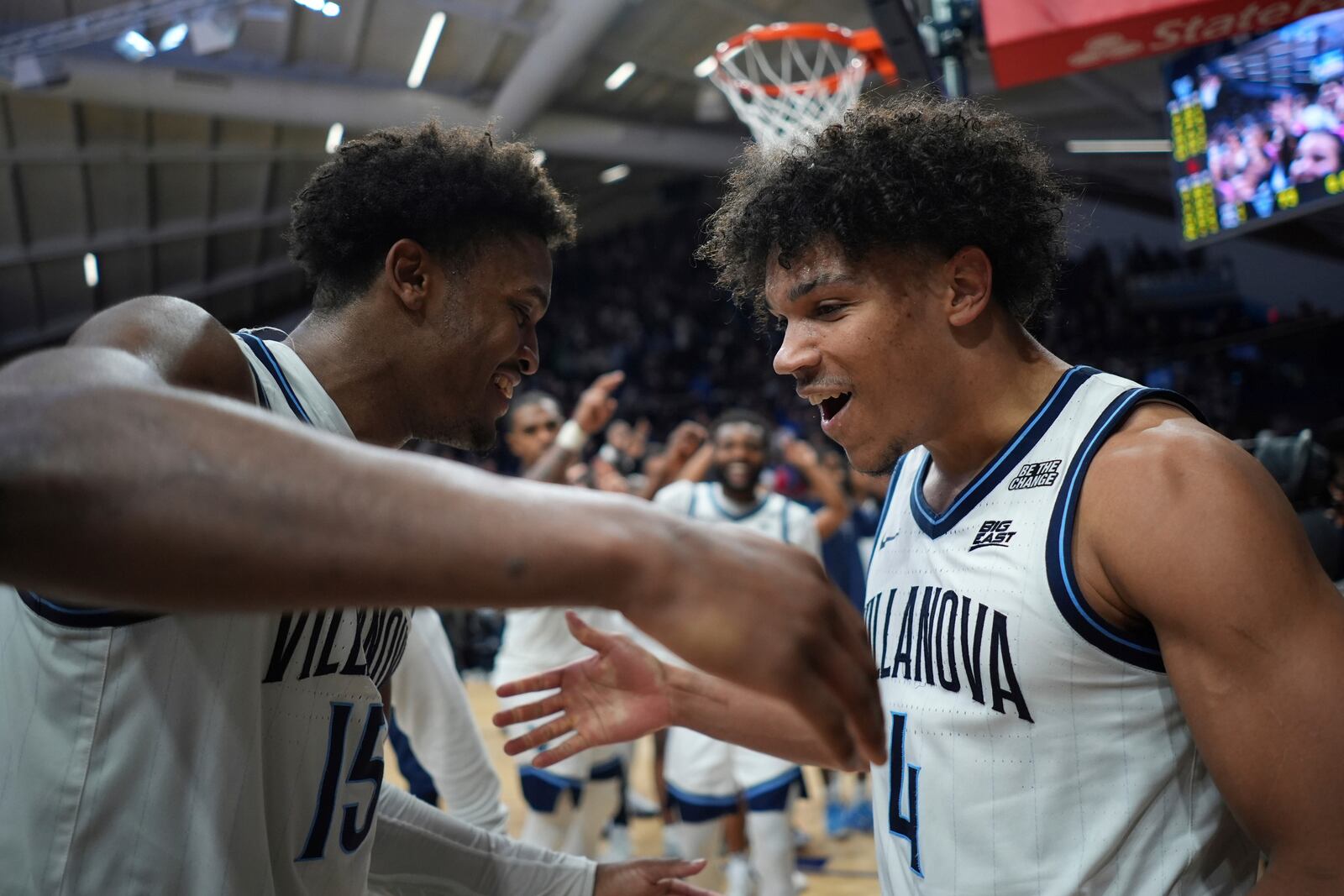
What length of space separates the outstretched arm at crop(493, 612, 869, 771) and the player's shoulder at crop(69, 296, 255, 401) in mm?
822

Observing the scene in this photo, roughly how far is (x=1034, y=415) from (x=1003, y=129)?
61 cm

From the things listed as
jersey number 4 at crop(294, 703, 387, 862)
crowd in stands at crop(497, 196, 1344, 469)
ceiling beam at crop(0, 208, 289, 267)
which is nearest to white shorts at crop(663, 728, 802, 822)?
crowd in stands at crop(497, 196, 1344, 469)

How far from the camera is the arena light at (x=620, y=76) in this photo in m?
12.0

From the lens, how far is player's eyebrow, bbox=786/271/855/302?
A: 179 centimetres

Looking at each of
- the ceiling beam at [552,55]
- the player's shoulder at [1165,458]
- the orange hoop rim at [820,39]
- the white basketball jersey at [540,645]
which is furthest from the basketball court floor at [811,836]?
the ceiling beam at [552,55]

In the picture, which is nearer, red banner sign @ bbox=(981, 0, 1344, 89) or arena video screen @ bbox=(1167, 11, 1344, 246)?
red banner sign @ bbox=(981, 0, 1344, 89)

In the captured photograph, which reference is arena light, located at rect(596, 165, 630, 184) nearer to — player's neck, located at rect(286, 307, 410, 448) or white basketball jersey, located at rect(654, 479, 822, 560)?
white basketball jersey, located at rect(654, 479, 822, 560)

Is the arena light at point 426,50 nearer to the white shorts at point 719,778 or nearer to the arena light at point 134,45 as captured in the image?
the arena light at point 134,45

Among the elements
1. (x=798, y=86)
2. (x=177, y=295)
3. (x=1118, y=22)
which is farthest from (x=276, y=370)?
(x=177, y=295)

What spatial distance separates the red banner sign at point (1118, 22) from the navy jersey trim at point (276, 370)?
3.56 m

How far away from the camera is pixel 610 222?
23062 millimetres

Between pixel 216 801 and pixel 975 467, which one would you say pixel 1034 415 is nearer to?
pixel 975 467

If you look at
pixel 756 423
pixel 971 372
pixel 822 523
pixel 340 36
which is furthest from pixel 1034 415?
pixel 340 36

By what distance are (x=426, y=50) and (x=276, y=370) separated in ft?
32.0
